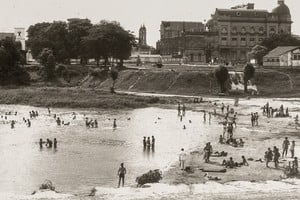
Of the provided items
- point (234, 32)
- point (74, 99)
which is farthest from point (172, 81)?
point (234, 32)

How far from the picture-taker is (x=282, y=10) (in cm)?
15450

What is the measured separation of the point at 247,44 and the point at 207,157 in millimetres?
117682

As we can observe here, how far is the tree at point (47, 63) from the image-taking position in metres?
111

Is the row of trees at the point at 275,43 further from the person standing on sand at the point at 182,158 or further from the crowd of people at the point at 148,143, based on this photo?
the person standing on sand at the point at 182,158

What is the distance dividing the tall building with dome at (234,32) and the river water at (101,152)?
7407 centimetres

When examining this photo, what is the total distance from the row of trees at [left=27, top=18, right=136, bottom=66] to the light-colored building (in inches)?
1205

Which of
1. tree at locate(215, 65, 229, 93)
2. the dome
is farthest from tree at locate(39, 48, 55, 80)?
the dome

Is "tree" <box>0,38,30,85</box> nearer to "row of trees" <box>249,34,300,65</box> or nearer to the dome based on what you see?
"row of trees" <box>249,34,300,65</box>

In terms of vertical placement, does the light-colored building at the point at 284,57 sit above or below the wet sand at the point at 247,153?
above

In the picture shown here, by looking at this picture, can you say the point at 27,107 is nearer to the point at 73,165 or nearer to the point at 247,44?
the point at 73,165

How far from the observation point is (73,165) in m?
37.9

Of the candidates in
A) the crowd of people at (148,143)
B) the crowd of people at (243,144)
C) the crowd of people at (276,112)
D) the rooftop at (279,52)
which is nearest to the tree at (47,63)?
the rooftop at (279,52)

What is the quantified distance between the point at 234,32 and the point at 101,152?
113841 mm

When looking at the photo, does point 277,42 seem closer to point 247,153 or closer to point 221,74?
point 221,74
